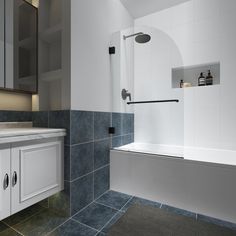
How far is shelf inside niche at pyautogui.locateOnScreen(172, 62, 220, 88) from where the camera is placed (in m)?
2.13

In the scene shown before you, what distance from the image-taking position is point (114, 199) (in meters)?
1.64

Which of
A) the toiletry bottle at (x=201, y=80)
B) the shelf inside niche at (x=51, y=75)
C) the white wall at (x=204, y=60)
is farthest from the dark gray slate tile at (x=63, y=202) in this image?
the toiletry bottle at (x=201, y=80)

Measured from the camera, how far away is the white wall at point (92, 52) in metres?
1.41

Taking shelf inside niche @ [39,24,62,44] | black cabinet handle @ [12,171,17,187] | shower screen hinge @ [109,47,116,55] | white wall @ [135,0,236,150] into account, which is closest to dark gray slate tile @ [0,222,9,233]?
black cabinet handle @ [12,171,17,187]

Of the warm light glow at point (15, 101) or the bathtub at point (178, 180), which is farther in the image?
the warm light glow at point (15, 101)

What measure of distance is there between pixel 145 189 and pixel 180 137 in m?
0.96

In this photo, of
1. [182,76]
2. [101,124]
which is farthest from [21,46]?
[182,76]

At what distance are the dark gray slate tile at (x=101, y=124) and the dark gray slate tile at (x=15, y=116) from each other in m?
0.71

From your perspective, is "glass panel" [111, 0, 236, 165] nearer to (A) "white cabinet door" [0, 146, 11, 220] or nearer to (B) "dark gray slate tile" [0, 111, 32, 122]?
(B) "dark gray slate tile" [0, 111, 32, 122]

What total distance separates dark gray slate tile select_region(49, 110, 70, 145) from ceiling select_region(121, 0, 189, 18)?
188 cm

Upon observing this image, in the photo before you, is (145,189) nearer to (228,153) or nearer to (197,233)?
(197,233)

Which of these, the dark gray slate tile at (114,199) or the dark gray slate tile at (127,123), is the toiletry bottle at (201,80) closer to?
the dark gray slate tile at (127,123)

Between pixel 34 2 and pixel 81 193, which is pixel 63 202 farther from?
pixel 34 2

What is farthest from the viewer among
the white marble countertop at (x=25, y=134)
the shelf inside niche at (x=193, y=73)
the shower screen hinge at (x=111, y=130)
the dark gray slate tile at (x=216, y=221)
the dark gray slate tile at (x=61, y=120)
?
the shelf inside niche at (x=193, y=73)
